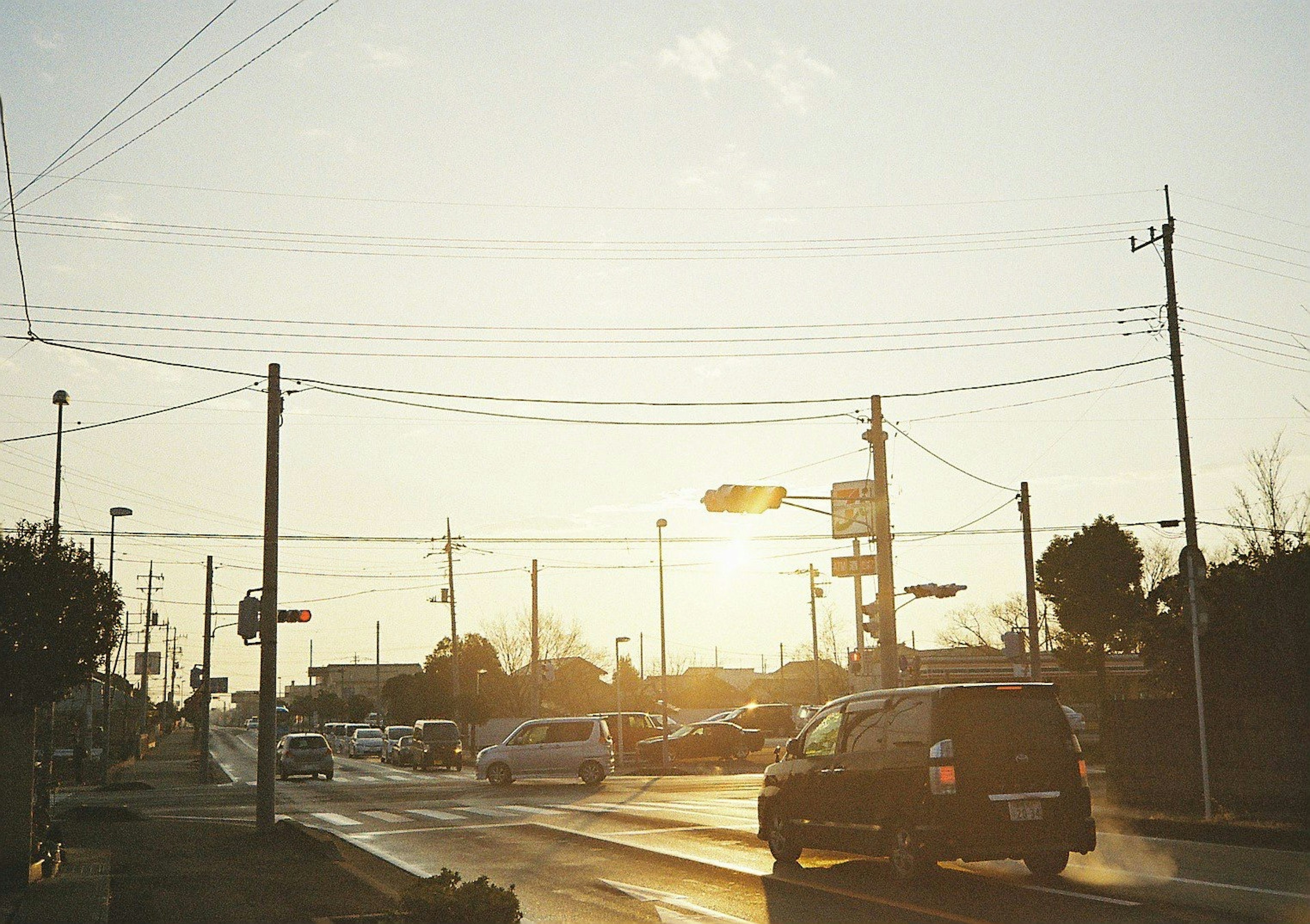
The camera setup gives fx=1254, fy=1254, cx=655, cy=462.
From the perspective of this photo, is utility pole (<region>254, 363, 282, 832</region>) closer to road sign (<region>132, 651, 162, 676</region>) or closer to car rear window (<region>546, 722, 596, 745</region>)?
car rear window (<region>546, 722, 596, 745</region>)

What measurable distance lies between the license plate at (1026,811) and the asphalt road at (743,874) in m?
0.69

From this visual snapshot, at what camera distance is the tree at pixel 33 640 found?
13.4 metres

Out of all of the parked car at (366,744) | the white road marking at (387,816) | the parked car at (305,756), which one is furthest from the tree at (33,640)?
the parked car at (366,744)

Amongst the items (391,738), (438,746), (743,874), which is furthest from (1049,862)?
(391,738)

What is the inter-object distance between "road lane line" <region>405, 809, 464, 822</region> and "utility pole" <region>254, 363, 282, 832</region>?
356cm

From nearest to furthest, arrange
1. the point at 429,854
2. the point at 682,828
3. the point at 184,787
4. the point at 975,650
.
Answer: the point at 429,854
the point at 682,828
the point at 184,787
the point at 975,650

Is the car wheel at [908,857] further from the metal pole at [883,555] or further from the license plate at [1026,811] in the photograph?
the metal pole at [883,555]

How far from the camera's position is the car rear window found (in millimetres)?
35875

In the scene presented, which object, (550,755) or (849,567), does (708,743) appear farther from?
(849,567)

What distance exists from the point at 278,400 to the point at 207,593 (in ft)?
99.4

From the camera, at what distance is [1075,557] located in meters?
47.9

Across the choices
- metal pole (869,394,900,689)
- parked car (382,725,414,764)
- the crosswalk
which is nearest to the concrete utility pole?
metal pole (869,394,900,689)

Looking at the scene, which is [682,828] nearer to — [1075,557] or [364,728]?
[1075,557]

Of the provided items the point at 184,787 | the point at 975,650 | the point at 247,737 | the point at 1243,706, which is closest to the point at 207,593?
the point at 184,787
